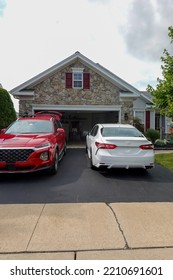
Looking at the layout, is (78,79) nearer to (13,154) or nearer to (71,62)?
(71,62)

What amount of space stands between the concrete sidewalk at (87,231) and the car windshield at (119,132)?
123 inches

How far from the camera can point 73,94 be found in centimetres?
1738

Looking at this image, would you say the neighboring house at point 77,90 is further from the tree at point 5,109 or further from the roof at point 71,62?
the tree at point 5,109

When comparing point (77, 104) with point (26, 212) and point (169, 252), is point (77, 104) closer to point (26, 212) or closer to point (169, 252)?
point (26, 212)

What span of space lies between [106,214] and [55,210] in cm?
95

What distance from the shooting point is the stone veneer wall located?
17172 millimetres

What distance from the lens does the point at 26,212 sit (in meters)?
4.55

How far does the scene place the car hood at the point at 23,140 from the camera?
669 centimetres

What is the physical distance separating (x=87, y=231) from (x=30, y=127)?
542 cm

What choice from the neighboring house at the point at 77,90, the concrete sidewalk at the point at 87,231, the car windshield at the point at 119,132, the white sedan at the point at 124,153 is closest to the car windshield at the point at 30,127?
the car windshield at the point at 119,132

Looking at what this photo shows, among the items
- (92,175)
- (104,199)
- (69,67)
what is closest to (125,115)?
(69,67)

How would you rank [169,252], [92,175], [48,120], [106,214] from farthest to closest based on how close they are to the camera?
[48,120] → [92,175] → [106,214] → [169,252]

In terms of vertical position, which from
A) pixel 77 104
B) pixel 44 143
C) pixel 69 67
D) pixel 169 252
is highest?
pixel 69 67

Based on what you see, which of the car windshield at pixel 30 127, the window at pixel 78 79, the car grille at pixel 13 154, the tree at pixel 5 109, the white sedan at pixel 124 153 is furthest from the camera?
the window at pixel 78 79
